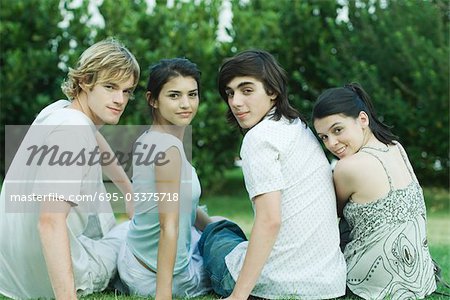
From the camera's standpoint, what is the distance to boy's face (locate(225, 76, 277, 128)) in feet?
11.7

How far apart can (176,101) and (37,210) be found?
89 centimetres

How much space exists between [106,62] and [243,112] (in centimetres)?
72

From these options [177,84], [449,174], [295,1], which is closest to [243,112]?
[177,84]

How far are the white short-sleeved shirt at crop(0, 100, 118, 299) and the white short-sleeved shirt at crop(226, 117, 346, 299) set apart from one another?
778mm

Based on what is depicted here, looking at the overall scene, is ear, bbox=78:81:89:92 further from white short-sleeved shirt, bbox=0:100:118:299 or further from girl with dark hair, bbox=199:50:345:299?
girl with dark hair, bbox=199:50:345:299

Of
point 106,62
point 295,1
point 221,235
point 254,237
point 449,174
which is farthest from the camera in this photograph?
point 449,174

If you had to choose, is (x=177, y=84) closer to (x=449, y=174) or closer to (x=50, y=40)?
(x=50, y=40)

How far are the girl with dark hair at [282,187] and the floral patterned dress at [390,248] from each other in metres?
0.14

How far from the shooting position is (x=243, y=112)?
358cm

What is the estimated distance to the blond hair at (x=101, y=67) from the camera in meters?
3.55

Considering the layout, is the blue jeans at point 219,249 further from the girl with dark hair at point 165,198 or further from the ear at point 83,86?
the ear at point 83,86

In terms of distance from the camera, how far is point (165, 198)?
137 inches

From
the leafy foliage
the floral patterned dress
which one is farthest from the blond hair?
the leafy foliage

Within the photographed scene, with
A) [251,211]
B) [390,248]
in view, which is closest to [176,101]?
[390,248]
